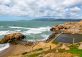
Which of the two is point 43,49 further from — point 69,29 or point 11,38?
point 69,29

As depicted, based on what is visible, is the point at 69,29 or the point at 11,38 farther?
the point at 69,29

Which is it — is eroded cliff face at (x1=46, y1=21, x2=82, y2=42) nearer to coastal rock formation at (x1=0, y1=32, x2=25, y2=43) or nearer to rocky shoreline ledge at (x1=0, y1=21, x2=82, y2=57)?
coastal rock formation at (x1=0, y1=32, x2=25, y2=43)

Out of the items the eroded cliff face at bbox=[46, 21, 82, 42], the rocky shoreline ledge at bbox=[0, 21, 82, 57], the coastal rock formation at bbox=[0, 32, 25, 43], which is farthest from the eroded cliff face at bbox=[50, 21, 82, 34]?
the rocky shoreline ledge at bbox=[0, 21, 82, 57]

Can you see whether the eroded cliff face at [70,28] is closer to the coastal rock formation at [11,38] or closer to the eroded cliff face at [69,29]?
the eroded cliff face at [69,29]

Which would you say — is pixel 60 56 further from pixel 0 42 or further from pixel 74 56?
pixel 0 42

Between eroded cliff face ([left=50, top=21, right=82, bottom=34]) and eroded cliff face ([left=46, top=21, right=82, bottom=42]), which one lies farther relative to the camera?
eroded cliff face ([left=50, top=21, right=82, bottom=34])

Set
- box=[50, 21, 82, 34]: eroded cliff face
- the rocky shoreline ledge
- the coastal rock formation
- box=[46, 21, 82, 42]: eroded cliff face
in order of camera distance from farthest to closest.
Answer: box=[50, 21, 82, 34]: eroded cliff face < box=[46, 21, 82, 42]: eroded cliff face < the coastal rock formation < the rocky shoreline ledge

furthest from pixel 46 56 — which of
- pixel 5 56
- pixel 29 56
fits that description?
pixel 5 56

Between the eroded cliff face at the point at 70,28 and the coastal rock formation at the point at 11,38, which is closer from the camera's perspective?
the coastal rock formation at the point at 11,38

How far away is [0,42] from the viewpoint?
69375mm

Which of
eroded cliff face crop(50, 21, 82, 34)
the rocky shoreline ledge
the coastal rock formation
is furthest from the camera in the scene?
eroded cliff face crop(50, 21, 82, 34)

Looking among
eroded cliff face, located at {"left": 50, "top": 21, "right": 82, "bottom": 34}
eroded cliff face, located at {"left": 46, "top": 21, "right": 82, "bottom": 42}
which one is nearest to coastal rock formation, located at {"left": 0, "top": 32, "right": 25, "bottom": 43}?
eroded cliff face, located at {"left": 46, "top": 21, "right": 82, "bottom": 42}

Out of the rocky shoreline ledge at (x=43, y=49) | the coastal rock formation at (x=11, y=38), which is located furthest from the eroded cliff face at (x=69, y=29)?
the rocky shoreline ledge at (x=43, y=49)

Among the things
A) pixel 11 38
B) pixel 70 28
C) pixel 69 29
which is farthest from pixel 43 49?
pixel 70 28
